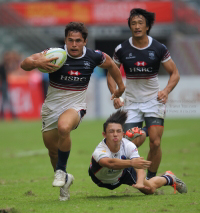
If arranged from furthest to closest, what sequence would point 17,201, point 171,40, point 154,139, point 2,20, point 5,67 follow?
point 171,40 < point 2,20 < point 5,67 < point 154,139 < point 17,201

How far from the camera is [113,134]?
6.36m

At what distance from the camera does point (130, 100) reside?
318 inches

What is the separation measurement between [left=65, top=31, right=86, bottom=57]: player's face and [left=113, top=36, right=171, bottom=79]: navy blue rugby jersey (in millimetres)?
1403

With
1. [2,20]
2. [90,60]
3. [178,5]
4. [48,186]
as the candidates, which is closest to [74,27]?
[90,60]

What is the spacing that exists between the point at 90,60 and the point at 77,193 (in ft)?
6.09

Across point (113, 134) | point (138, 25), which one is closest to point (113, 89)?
point (138, 25)

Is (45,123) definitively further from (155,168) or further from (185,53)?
(185,53)

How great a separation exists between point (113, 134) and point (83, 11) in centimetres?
2371

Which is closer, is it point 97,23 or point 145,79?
point 145,79

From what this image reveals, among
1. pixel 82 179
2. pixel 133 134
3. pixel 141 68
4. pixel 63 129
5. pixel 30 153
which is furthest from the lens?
pixel 30 153

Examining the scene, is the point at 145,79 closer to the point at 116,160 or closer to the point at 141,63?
the point at 141,63

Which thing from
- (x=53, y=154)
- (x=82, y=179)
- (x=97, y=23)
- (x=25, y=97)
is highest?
(x=97, y=23)

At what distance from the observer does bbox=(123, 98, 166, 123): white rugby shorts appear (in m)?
7.88

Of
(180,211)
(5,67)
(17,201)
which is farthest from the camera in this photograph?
(5,67)
